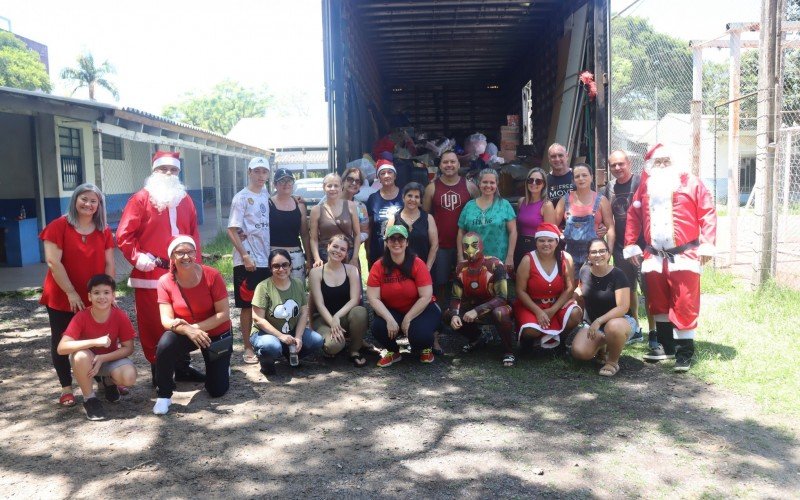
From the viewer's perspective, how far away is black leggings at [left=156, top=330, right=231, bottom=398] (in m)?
4.30

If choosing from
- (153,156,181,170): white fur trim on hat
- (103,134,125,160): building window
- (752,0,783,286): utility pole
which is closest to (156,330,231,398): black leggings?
(153,156,181,170): white fur trim on hat

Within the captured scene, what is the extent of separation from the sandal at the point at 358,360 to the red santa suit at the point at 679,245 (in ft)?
7.39

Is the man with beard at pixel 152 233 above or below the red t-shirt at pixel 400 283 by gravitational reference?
above

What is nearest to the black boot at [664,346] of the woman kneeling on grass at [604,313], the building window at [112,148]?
the woman kneeling on grass at [604,313]

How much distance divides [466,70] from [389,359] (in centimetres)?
714

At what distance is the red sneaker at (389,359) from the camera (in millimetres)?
5250

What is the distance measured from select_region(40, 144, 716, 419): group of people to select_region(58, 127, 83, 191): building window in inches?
353

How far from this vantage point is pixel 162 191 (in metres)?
4.60

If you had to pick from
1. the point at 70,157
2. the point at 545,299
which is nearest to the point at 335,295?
the point at 545,299

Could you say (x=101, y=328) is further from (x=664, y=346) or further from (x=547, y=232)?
(x=664, y=346)

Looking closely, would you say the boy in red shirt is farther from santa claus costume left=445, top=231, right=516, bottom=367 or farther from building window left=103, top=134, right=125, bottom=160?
building window left=103, top=134, right=125, bottom=160

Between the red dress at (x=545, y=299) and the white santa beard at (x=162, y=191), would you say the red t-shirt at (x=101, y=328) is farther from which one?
the red dress at (x=545, y=299)

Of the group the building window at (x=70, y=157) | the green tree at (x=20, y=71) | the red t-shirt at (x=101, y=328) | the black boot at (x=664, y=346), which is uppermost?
the green tree at (x=20, y=71)

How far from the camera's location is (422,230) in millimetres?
5496
